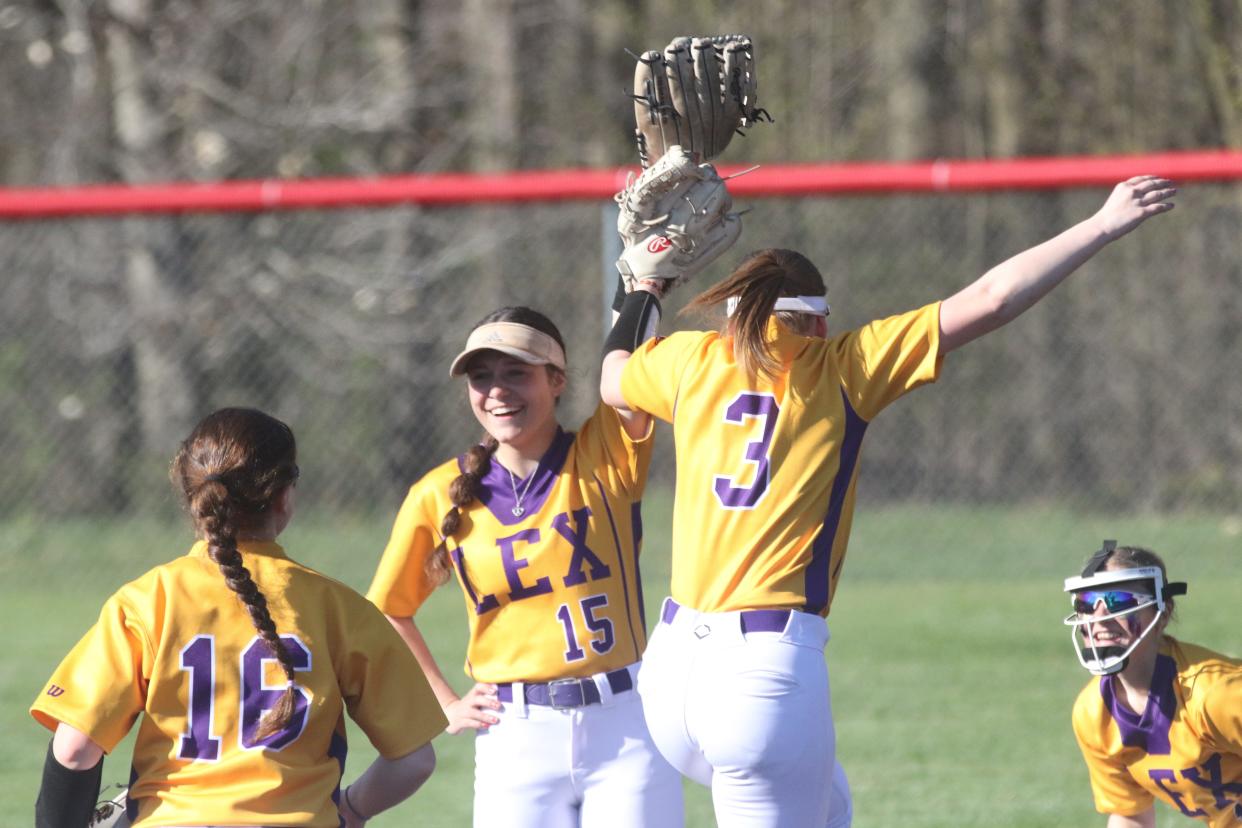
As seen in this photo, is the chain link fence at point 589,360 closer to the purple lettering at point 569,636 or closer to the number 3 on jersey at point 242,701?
the purple lettering at point 569,636

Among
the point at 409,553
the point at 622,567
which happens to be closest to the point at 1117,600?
the point at 622,567

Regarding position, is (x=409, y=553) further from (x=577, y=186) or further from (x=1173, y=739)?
(x=577, y=186)

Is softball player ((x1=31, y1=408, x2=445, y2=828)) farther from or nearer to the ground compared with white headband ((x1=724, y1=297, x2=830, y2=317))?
nearer to the ground

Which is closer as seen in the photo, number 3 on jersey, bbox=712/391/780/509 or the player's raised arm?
the player's raised arm

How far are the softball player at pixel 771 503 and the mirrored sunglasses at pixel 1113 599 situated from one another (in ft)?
3.12

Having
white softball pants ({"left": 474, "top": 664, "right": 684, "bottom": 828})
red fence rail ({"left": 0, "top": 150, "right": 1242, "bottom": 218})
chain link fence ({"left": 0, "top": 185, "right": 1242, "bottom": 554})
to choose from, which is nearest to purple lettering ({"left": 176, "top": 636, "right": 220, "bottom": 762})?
white softball pants ({"left": 474, "top": 664, "right": 684, "bottom": 828})

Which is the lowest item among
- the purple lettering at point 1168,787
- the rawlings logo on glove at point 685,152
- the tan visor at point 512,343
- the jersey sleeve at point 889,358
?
the purple lettering at point 1168,787

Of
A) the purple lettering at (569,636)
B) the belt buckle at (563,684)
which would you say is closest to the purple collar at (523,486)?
the purple lettering at (569,636)

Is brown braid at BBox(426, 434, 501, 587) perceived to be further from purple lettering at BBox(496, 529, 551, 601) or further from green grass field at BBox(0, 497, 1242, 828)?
green grass field at BBox(0, 497, 1242, 828)

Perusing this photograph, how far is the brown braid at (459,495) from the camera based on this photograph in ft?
11.9

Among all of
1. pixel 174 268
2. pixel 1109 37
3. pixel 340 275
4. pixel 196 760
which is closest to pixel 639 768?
pixel 196 760

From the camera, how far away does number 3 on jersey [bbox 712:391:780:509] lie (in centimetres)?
300

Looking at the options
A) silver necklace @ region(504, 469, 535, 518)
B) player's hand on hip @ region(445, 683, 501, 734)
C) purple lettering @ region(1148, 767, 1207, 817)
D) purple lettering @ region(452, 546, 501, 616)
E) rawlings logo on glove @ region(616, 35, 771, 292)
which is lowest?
purple lettering @ region(1148, 767, 1207, 817)

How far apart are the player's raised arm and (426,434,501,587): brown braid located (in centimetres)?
117
